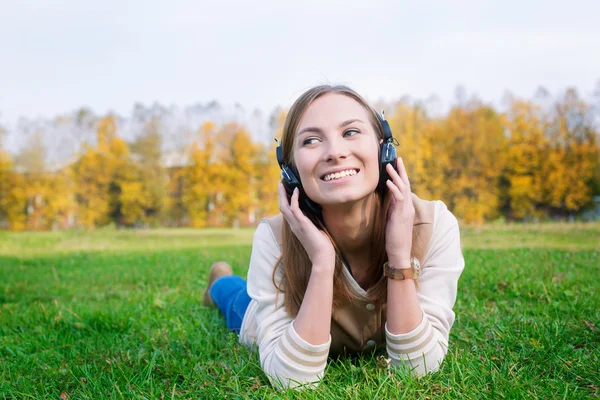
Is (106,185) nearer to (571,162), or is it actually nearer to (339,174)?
(571,162)

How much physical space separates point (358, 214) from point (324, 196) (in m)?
0.26

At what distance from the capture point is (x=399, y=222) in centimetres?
249

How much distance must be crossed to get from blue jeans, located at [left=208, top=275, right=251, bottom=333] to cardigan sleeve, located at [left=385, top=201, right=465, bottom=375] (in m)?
1.57

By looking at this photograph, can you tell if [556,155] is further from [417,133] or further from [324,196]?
[324,196]

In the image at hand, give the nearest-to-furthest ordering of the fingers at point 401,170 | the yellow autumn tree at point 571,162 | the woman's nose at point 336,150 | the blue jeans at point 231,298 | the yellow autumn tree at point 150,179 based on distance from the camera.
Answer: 1. the woman's nose at point 336,150
2. the fingers at point 401,170
3. the blue jeans at point 231,298
4. the yellow autumn tree at point 571,162
5. the yellow autumn tree at point 150,179

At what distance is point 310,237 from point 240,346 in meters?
1.22

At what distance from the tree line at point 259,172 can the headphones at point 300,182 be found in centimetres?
2496

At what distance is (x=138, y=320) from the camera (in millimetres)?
4359

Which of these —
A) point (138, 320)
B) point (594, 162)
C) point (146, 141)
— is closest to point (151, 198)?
point (146, 141)

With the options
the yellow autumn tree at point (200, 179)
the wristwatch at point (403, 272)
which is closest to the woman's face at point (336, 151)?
the wristwatch at point (403, 272)

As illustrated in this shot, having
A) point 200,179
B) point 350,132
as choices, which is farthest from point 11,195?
point 350,132

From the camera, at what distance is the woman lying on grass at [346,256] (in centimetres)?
250

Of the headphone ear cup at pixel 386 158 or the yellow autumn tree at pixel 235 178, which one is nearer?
the headphone ear cup at pixel 386 158

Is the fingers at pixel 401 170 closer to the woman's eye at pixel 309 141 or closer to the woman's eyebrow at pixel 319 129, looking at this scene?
the woman's eyebrow at pixel 319 129
